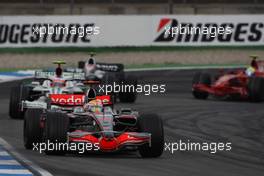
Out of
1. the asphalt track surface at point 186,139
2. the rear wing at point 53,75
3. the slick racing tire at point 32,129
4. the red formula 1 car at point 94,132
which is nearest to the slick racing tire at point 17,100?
the asphalt track surface at point 186,139

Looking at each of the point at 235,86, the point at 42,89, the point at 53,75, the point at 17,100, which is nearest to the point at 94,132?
the point at 17,100

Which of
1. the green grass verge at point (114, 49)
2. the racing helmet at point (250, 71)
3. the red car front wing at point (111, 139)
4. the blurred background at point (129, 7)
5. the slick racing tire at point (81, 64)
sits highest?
the blurred background at point (129, 7)

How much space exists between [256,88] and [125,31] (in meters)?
11.5

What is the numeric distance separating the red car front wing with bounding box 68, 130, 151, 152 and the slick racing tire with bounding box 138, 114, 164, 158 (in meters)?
0.08

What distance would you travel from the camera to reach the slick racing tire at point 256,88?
92.2 feet

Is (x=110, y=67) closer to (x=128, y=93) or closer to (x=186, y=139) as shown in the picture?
(x=128, y=93)

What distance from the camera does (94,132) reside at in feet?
52.6

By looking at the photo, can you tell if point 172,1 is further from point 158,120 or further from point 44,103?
point 158,120

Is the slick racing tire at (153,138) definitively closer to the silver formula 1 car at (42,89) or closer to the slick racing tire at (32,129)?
the slick racing tire at (32,129)

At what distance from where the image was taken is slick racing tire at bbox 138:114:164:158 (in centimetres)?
1577

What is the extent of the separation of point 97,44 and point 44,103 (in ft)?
57.8

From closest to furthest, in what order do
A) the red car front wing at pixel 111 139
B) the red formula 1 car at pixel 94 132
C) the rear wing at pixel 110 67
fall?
1. the red formula 1 car at pixel 94 132
2. the red car front wing at pixel 111 139
3. the rear wing at pixel 110 67

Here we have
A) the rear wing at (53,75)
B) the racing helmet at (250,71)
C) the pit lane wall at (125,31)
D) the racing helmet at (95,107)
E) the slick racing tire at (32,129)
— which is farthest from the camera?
the pit lane wall at (125,31)

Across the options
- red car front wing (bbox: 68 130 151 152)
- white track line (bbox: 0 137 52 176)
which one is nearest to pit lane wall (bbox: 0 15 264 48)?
white track line (bbox: 0 137 52 176)
